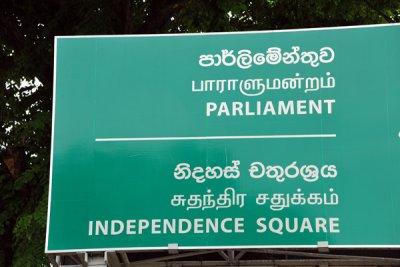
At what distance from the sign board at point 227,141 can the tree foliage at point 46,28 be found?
3.24 metres

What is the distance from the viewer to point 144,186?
7.68m

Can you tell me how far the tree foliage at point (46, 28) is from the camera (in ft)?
38.9

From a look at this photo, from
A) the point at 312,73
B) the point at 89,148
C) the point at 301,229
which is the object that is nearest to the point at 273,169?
the point at 301,229

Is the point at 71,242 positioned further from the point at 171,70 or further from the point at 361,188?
the point at 361,188

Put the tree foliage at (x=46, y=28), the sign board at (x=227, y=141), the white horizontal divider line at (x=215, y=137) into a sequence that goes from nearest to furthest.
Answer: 1. the sign board at (x=227, y=141)
2. the white horizontal divider line at (x=215, y=137)
3. the tree foliage at (x=46, y=28)

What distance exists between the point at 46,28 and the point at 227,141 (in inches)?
235

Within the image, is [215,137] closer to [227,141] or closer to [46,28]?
[227,141]

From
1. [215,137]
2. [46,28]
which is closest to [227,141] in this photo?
[215,137]

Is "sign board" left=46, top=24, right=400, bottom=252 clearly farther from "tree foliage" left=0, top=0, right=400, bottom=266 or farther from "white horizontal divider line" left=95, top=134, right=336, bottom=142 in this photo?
"tree foliage" left=0, top=0, right=400, bottom=266

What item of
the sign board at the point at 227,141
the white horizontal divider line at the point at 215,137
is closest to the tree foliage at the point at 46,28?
the sign board at the point at 227,141

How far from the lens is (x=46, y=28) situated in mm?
12711

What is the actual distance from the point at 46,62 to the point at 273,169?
19.5 feet

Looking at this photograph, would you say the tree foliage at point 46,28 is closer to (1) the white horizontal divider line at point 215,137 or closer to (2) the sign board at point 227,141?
(2) the sign board at point 227,141

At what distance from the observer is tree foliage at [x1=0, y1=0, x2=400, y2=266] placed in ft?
38.9
